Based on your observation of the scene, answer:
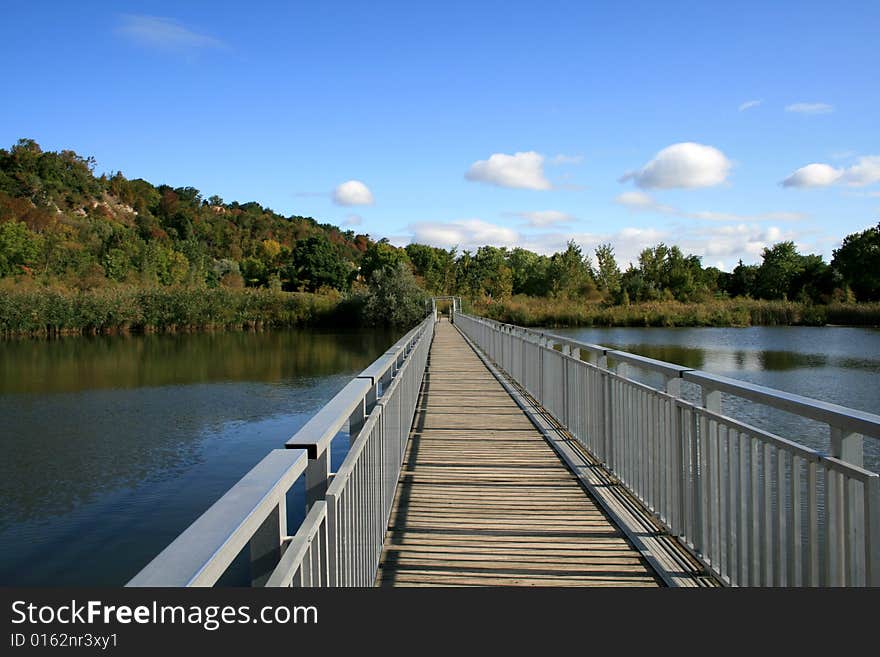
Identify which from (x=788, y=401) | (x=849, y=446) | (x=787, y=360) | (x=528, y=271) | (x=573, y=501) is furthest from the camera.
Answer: (x=528, y=271)

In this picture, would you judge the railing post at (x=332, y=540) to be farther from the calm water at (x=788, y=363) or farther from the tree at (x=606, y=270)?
the tree at (x=606, y=270)

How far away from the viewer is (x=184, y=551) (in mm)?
1090

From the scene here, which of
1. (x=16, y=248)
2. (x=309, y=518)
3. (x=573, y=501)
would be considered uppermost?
(x=16, y=248)

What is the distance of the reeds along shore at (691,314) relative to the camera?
4569cm

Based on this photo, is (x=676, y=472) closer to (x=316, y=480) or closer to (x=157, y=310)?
(x=316, y=480)

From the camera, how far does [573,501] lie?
4.53 metres

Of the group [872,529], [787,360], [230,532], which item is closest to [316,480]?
[230,532]

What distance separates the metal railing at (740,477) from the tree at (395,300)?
4081 centimetres

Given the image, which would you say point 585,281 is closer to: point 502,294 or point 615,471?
point 502,294

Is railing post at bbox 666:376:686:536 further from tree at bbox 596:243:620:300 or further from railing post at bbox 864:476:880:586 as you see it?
tree at bbox 596:243:620:300

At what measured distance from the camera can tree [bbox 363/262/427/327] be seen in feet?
151

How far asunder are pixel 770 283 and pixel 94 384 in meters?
62.7

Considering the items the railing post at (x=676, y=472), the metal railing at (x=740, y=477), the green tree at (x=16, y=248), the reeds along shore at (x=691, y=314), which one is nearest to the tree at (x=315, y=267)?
the green tree at (x=16, y=248)

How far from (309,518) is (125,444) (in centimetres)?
1167
